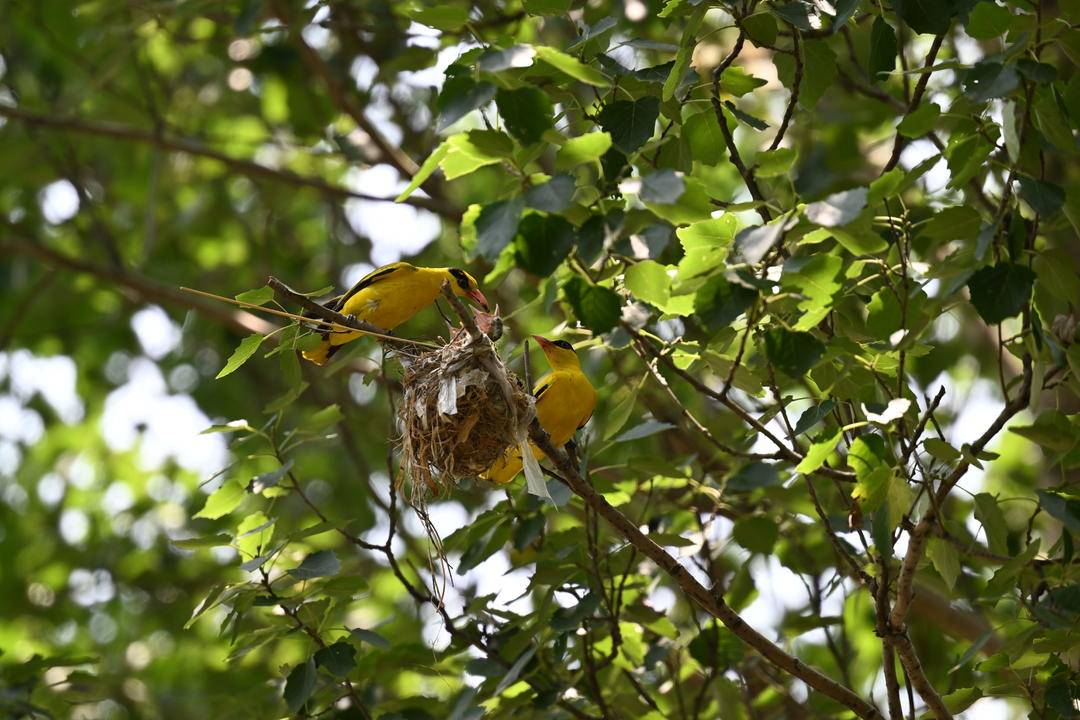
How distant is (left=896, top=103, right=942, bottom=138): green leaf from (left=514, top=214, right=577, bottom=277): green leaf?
0.81m

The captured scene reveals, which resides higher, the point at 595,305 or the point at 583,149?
the point at 583,149

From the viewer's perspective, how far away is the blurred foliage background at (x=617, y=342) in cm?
250

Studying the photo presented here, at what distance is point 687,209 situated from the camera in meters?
2.34

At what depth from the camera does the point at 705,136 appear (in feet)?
10.2

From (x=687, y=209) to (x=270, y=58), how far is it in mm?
5193

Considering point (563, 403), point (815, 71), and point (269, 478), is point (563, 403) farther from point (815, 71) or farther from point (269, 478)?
point (815, 71)

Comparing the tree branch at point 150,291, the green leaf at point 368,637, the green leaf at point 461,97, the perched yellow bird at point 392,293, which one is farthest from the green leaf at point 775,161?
the tree branch at point 150,291

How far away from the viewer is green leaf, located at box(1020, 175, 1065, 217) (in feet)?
7.98

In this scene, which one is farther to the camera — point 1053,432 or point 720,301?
point 1053,432

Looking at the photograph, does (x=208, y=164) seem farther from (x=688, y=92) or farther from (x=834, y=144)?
(x=688, y=92)

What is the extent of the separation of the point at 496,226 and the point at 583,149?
8.9 inches

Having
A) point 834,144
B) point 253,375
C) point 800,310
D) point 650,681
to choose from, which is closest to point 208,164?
point 253,375

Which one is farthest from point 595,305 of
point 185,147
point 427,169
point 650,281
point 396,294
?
point 185,147

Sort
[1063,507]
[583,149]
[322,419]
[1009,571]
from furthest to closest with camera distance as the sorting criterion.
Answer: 1. [322,419]
2. [1009,571]
3. [1063,507]
4. [583,149]
